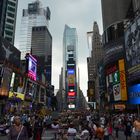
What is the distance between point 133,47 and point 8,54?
3920 cm

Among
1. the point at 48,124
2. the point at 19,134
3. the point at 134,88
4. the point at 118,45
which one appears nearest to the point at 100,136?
the point at 19,134

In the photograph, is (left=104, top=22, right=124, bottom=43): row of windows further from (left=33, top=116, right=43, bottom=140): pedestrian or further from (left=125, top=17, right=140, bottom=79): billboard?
(left=33, top=116, right=43, bottom=140): pedestrian

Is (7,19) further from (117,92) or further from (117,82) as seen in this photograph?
(117,92)

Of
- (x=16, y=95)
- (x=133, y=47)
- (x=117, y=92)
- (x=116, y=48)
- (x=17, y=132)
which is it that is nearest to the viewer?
(x=17, y=132)

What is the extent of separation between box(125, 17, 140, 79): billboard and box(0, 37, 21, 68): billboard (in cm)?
3470

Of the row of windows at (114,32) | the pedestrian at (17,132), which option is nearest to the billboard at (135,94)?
the row of windows at (114,32)

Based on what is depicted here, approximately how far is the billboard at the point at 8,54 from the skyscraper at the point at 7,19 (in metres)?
33.6

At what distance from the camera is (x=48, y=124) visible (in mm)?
31906

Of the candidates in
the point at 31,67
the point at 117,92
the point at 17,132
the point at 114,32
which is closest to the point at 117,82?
the point at 117,92

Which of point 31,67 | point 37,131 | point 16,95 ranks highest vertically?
point 31,67

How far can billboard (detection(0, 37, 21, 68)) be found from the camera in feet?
239

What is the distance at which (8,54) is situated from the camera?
77.5 meters

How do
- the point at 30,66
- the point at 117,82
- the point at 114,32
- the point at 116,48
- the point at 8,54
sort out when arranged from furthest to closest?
the point at 114,32
the point at 30,66
the point at 116,48
the point at 8,54
the point at 117,82

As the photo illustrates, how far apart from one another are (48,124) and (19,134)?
24034 mm
